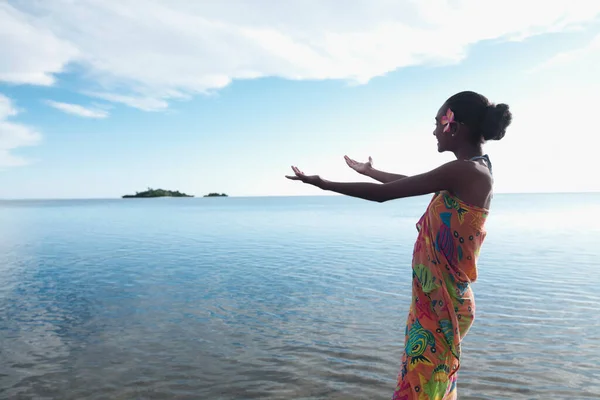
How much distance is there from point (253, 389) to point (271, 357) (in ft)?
3.39

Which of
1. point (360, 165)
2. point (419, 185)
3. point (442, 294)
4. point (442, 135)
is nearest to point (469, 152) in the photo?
point (442, 135)

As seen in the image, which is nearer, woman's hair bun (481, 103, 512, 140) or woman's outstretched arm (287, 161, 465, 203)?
woman's outstretched arm (287, 161, 465, 203)

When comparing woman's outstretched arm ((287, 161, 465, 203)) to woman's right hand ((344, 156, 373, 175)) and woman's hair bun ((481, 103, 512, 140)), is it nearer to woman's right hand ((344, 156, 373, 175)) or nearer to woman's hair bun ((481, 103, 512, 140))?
woman's hair bun ((481, 103, 512, 140))

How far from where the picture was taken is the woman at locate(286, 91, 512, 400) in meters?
2.58

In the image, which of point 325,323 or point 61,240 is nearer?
point 325,323

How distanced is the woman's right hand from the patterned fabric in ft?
3.37

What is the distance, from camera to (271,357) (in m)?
6.39

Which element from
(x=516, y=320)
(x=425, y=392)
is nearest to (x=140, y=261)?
(x=516, y=320)

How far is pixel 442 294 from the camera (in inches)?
107

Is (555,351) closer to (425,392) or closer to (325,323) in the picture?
(325,323)

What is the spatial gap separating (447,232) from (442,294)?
1.30 ft

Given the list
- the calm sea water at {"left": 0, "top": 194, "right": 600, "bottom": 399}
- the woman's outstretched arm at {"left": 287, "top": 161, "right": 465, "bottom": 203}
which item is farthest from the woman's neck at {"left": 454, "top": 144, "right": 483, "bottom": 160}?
the calm sea water at {"left": 0, "top": 194, "right": 600, "bottom": 399}

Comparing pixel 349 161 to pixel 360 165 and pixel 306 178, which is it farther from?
pixel 306 178

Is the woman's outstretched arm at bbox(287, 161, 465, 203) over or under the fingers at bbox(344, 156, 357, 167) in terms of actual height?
under
